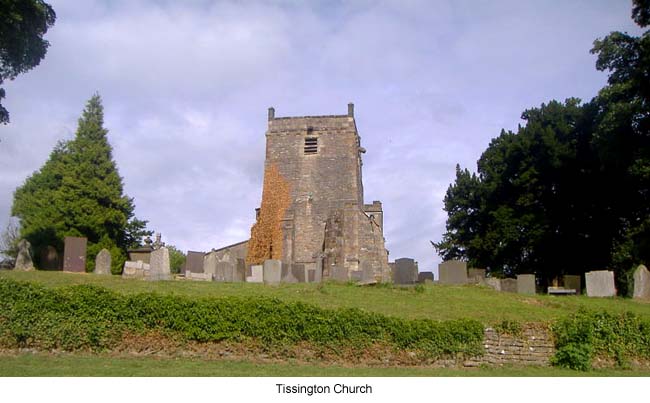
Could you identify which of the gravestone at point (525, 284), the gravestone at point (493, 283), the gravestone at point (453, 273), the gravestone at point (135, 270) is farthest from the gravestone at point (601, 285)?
the gravestone at point (135, 270)

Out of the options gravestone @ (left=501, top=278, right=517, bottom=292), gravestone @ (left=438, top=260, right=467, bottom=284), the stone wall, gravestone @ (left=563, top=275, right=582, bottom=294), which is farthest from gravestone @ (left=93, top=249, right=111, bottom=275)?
gravestone @ (left=563, top=275, right=582, bottom=294)

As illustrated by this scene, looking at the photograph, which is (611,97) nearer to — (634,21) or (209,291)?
(634,21)

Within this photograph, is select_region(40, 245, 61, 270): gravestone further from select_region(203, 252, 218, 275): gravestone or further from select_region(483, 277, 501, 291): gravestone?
select_region(483, 277, 501, 291): gravestone

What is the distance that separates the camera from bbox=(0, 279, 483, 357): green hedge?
13.3 m

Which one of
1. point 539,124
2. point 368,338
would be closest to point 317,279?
point 368,338

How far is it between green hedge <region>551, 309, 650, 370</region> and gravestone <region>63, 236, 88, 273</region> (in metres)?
17.2

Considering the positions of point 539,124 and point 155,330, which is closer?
point 155,330

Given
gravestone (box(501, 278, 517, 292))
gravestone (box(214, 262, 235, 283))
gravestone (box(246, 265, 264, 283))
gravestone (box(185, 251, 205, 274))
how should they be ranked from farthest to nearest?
gravestone (box(185, 251, 205, 274)), gravestone (box(501, 278, 517, 292)), gravestone (box(246, 265, 264, 283)), gravestone (box(214, 262, 235, 283))

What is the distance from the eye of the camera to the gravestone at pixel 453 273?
79.5 feet

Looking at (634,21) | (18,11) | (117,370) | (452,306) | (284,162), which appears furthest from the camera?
(284,162)

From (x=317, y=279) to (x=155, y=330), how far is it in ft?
41.7

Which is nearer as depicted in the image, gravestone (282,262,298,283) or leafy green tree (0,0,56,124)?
leafy green tree (0,0,56,124)

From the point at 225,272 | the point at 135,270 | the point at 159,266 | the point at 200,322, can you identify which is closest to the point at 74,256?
the point at 135,270

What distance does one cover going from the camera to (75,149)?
3831 cm
